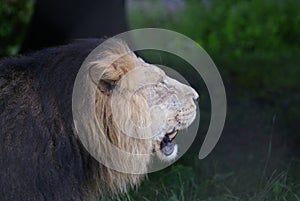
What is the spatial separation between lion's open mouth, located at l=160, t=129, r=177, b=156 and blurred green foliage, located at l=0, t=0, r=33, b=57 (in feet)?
23.2

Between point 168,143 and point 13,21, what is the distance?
743cm

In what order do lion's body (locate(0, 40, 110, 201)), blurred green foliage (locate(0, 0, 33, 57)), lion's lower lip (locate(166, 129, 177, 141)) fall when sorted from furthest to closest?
1. blurred green foliage (locate(0, 0, 33, 57))
2. lion's lower lip (locate(166, 129, 177, 141))
3. lion's body (locate(0, 40, 110, 201))

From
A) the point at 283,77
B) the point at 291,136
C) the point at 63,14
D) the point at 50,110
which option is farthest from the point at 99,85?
the point at 283,77

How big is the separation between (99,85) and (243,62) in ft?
23.6

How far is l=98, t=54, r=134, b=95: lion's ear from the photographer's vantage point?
4.39 meters

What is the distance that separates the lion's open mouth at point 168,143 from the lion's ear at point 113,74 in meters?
0.45

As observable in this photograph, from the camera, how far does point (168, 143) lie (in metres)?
4.75

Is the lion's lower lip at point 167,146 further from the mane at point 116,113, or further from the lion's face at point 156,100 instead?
the mane at point 116,113

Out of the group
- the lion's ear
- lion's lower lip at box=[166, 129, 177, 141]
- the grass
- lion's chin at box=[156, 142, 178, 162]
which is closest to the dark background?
the grass

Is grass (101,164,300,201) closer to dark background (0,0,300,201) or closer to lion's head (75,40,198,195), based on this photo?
dark background (0,0,300,201)

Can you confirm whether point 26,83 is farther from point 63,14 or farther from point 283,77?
point 283,77

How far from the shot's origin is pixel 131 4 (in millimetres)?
15375

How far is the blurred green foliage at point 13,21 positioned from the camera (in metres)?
11.6

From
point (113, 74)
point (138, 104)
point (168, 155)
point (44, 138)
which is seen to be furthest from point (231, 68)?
point (44, 138)
